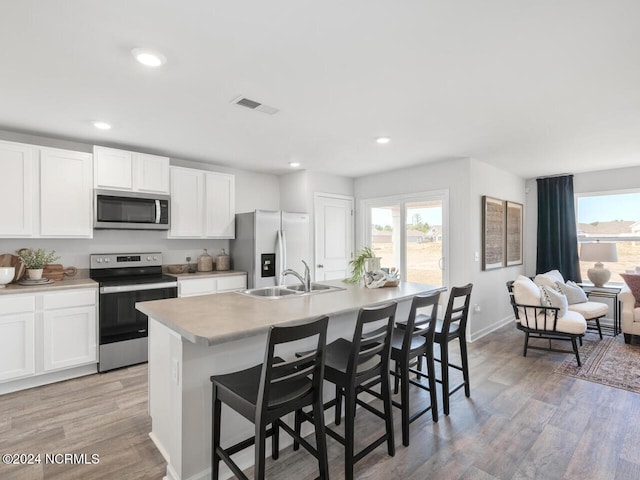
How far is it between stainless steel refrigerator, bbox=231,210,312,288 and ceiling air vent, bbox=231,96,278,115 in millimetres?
1811

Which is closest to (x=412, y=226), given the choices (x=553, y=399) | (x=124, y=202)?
(x=553, y=399)

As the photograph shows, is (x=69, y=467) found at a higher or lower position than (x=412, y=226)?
lower

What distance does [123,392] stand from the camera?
3014mm

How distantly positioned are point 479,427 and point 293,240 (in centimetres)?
317

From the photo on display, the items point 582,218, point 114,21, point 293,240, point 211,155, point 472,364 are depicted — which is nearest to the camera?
point 114,21

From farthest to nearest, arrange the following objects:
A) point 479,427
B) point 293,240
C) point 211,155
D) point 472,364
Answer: point 293,240, point 211,155, point 472,364, point 479,427

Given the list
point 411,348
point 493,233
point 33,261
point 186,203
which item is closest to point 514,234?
point 493,233

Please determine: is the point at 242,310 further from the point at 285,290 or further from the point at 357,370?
the point at 285,290

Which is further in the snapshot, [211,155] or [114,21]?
[211,155]

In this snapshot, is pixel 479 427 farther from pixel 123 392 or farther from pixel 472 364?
pixel 123 392

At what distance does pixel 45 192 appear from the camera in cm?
334

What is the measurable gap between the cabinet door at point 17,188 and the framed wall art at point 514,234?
6046 millimetres

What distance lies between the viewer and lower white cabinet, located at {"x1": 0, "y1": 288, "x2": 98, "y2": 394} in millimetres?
2984

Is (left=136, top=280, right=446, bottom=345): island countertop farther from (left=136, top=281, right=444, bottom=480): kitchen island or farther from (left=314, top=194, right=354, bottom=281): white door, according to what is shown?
(left=314, top=194, right=354, bottom=281): white door
